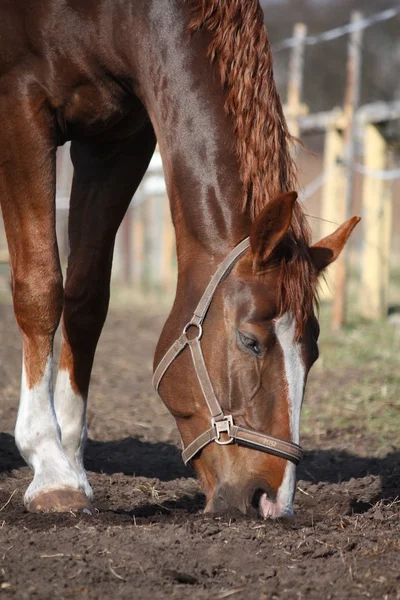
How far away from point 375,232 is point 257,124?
5.79 m

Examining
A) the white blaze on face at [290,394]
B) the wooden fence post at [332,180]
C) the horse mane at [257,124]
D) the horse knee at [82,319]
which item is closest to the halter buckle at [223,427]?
the white blaze on face at [290,394]

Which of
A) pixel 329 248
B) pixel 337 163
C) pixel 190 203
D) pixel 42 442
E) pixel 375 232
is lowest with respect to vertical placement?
pixel 42 442

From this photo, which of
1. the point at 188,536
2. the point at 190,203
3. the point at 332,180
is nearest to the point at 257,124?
the point at 190,203

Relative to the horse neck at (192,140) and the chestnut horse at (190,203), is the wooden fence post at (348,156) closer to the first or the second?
the chestnut horse at (190,203)

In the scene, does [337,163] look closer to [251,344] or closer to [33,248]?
[33,248]

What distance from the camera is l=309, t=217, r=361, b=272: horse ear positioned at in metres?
2.71

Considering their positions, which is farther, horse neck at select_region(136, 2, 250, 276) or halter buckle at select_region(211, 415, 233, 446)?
horse neck at select_region(136, 2, 250, 276)

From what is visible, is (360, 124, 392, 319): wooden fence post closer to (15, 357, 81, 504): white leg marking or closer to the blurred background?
the blurred background

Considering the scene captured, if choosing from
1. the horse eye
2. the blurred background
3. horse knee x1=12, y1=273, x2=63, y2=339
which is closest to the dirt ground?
the horse eye

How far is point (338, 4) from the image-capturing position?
18906mm

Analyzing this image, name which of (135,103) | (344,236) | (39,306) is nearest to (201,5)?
(135,103)

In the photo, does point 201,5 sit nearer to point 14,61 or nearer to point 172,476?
point 14,61

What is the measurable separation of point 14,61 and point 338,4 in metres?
17.5

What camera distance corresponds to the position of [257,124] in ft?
8.52
